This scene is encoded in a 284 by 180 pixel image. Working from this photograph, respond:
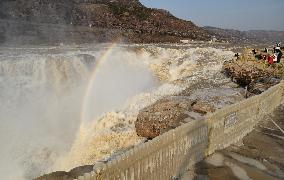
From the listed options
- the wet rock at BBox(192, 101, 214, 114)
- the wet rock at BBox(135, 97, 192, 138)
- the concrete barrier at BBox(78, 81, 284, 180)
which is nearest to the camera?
the concrete barrier at BBox(78, 81, 284, 180)

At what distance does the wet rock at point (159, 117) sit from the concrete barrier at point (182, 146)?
192cm

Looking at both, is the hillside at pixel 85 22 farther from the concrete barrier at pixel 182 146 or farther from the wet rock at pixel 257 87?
the concrete barrier at pixel 182 146

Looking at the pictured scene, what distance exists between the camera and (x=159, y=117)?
468 inches

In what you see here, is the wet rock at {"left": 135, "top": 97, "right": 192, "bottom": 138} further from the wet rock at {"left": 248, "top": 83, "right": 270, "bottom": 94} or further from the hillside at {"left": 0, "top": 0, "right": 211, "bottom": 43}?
the hillside at {"left": 0, "top": 0, "right": 211, "bottom": 43}

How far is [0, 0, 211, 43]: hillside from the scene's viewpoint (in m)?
57.8

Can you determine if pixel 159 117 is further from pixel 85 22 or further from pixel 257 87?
pixel 85 22

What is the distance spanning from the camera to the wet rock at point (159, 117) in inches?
460

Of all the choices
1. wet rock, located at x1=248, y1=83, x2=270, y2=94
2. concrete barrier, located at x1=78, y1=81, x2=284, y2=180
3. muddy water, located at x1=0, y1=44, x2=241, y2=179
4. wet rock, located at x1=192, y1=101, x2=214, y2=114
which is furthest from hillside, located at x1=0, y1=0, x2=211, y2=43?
concrete barrier, located at x1=78, y1=81, x2=284, y2=180

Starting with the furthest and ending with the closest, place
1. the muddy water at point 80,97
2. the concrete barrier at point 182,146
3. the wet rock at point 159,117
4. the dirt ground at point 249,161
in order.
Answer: the muddy water at point 80,97, the wet rock at point 159,117, the dirt ground at point 249,161, the concrete barrier at point 182,146

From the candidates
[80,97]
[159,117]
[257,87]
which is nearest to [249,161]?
[159,117]

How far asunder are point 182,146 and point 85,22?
71175mm

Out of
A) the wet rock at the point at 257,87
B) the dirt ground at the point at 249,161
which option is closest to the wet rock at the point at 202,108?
the dirt ground at the point at 249,161

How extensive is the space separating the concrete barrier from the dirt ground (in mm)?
181

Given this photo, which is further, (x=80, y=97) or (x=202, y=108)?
(x=80, y=97)
